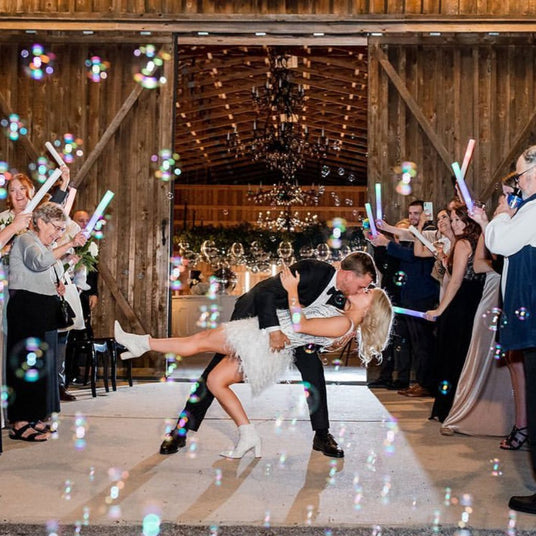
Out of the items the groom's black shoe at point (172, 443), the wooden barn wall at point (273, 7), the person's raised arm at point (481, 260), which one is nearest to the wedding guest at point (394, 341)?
the wooden barn wall at point (273, 7)

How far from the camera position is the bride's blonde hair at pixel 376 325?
468 centimetres

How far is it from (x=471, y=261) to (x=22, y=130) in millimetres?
5948

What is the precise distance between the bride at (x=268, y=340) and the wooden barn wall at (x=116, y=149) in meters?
4.75

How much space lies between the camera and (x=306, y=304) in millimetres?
4723

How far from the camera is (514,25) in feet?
29.9

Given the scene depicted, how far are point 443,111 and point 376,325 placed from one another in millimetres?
5367

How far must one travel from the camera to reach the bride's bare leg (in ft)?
15.3

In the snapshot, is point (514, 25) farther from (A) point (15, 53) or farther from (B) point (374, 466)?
(B) point (374, 466)

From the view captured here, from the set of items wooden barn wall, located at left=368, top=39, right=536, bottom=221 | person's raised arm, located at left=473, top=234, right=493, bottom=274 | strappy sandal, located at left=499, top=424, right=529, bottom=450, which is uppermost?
wooden barn wall, located at left=368, top=39, right=536, bottom=221

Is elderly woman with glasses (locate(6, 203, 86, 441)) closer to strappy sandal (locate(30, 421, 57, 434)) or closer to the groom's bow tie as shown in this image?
strappy sandal (locate(30, 421, 57, 434))

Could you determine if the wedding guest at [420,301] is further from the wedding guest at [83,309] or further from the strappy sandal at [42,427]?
the strappy sandal at [42,427]

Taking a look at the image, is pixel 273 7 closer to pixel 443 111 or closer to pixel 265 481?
pixel 443 111

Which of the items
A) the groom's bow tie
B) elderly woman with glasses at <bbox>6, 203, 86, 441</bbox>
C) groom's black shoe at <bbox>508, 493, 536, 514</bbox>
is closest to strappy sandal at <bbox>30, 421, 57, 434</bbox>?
elderly woman with glasses at <bbox>6, 203, 86, 441</bbox>

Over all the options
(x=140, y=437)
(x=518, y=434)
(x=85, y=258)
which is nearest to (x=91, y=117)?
(x=85, y=258)
